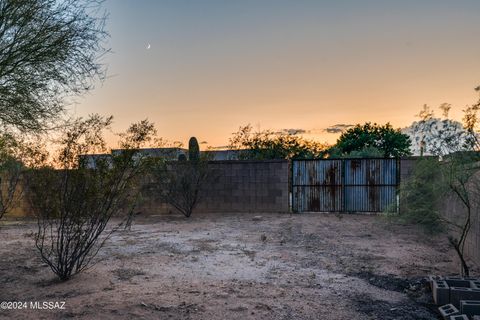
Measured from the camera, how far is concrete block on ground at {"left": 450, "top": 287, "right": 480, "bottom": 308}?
480 centimetres

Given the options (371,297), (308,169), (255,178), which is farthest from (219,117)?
(371,297)

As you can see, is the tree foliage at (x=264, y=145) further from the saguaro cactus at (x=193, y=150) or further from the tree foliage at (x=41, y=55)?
the tree foliage at (x=41, y=55)

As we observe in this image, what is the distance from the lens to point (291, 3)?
11078 mm

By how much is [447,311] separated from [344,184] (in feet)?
35.7

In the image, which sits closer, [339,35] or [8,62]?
[8,62]

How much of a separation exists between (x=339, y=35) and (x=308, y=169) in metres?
6.05

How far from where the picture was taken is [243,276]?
20.4 feet

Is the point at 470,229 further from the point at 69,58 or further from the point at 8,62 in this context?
the point at 8,62

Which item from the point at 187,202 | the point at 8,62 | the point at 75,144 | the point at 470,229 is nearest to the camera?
the point at 75,144

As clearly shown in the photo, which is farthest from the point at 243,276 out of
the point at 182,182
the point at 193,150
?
the point at 193,150

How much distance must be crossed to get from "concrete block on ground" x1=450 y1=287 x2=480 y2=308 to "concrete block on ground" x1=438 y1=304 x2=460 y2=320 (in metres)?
0.31

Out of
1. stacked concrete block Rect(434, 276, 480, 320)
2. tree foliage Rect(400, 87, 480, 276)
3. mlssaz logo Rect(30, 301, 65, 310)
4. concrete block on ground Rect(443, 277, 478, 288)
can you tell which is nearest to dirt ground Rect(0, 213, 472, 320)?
mlssaz logo Rect(30, 301, 65, 310)

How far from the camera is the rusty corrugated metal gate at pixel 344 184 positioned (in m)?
14.9

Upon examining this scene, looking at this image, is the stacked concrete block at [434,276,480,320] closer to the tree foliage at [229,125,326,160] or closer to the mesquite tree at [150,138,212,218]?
the mesquite tree at [150,138,212,218]
